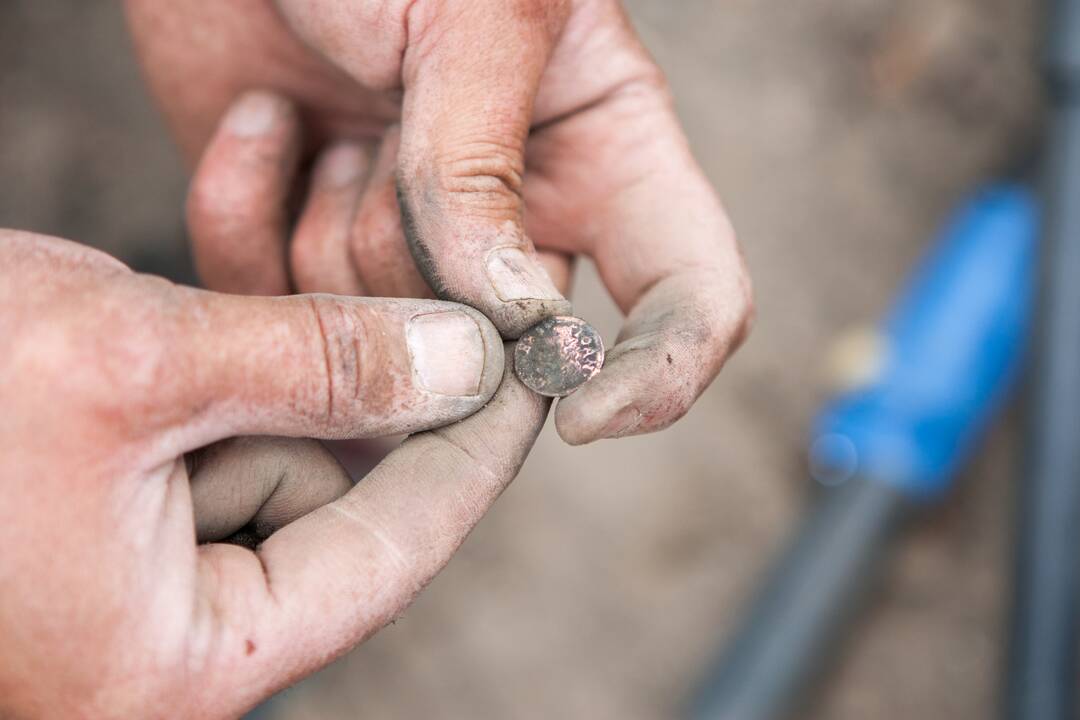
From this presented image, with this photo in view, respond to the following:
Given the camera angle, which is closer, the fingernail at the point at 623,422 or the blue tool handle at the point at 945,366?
the fingernail at the point at 623,422

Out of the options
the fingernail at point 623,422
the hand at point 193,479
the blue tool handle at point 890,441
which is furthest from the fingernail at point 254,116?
the blue tool handle at point 890,441

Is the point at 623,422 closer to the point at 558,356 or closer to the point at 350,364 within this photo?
the point at 558,356

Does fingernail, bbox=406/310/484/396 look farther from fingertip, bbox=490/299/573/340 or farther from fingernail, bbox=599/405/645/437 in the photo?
fingernail, bbox=599/405/645/437

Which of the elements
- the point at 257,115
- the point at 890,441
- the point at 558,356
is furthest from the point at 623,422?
the point at 890,441

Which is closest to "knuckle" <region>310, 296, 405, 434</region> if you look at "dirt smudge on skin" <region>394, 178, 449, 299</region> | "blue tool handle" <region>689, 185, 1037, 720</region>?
"dirt smudge on skin" <region>394, 178, 449, 299</region>

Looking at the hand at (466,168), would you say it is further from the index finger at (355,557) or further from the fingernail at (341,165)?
the index finger at (355,557)
